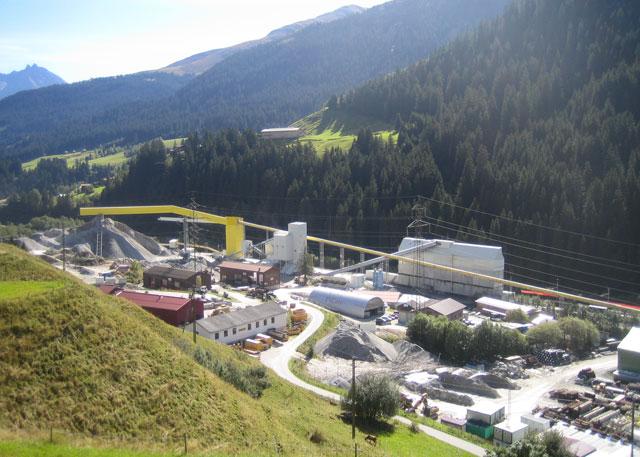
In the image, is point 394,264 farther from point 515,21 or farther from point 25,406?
point 515,21

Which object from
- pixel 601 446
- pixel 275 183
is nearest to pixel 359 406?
pixel 601 446

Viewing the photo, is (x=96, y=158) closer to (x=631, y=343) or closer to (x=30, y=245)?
(x=30, y=245)

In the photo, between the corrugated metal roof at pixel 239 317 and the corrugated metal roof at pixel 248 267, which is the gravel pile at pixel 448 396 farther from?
the corrugated metal roof at pixel 248 267

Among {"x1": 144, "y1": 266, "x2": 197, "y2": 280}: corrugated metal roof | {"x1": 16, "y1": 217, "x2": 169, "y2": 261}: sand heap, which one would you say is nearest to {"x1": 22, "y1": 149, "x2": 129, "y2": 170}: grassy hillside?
{"x1": 16, "y1": 217, "x2": 169, "y2": 261}: sand heap

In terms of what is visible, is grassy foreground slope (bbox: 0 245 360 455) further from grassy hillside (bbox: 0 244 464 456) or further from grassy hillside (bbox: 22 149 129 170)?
grassy hillside (bbox: 22 149 129 170)

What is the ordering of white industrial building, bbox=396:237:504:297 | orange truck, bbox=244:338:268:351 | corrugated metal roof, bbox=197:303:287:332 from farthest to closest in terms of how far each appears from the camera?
white industrial building, bbox=396:237:504:297 → orange truck, bbox=244:338:268:351 → corrugated metal roof, bbox=197:303:287:332

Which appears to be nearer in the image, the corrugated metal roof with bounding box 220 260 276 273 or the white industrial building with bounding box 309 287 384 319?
the white industrial building with bounding box 309 287 384 319

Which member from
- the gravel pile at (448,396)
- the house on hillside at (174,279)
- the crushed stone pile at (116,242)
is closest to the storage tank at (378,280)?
the house on hillside at (174,279)

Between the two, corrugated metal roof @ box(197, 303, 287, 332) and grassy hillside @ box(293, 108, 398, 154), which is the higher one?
grassy hillside @ box(293, 108, 398, 154)
